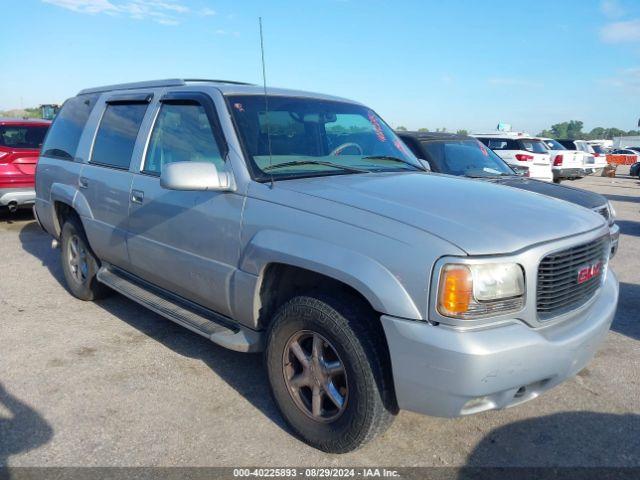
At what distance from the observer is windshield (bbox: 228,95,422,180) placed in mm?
3318

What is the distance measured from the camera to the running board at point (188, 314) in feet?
10.4

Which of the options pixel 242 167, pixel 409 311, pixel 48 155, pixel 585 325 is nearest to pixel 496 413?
pixel 585 325

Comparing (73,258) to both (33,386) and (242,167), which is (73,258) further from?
(242,167)

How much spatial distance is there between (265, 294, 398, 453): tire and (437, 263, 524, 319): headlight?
423 mm

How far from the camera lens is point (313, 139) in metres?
3.72

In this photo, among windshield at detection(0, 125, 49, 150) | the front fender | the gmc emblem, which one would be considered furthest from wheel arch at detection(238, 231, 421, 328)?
windshield at detection(0, 125, 49, 150)

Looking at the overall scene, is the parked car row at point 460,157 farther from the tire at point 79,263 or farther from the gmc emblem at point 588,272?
the tire at point 79,263

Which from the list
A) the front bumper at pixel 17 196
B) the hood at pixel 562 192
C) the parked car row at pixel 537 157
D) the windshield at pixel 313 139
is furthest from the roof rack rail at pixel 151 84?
the parked car row at pixel 537 157

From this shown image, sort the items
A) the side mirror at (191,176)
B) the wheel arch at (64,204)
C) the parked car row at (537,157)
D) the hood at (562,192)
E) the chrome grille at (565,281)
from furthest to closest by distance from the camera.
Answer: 1. the parked car row at (537,157)
2. the hood at (562,192)
3. the wheel arch at (64,204)
4. the side mirror at (191,176)
5. the chrome grille at (565,281)

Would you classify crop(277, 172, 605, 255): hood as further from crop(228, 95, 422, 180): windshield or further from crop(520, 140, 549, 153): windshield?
crop(520, 140, 549, 153): windshield

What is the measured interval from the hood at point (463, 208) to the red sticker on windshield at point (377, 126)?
820 millimetres

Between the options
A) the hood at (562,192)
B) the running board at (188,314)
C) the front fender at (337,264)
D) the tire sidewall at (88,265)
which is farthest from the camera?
the hood at (562,192)

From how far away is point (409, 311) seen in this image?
2.37m

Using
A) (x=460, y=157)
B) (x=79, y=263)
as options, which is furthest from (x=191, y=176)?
(x=460, y=157)
